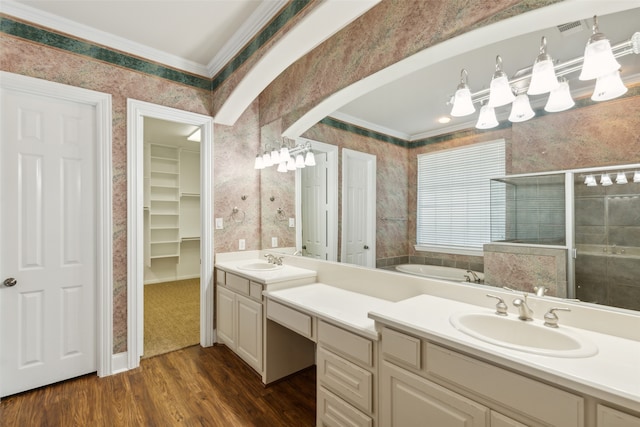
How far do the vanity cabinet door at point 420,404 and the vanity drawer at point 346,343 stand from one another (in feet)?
0.33

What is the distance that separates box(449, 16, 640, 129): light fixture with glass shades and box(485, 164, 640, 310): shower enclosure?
1.06ft

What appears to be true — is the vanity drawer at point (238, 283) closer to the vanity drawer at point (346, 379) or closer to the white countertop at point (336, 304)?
the white countertop at point (336, 304)

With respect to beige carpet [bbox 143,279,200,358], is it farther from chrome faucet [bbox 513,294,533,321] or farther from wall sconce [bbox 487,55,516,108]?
wall sconce [bbox 487,55,516,108]

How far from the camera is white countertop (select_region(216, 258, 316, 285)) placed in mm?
2291

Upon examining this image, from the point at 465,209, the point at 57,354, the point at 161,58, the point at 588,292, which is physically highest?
the point at 161,58

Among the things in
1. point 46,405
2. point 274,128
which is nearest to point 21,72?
point 274,128

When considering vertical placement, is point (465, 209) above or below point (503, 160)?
below

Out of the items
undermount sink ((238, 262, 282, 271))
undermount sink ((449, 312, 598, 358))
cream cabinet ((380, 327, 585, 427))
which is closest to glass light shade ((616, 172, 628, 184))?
undermount sink ((449, 312, 598, 358))

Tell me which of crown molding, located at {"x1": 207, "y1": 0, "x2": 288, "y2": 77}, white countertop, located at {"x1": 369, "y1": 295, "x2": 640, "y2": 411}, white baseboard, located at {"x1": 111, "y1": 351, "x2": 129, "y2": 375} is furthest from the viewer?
white baseboard, located at {"x1": 111, "y1": 351, "x2": 129, "y2": 375}

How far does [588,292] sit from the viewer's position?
129 cm

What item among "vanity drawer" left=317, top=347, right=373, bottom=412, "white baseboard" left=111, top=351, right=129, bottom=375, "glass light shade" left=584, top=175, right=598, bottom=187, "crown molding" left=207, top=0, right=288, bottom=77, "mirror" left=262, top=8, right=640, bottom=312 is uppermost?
"crown molding" left=207, top=0, right=288, bottom=77

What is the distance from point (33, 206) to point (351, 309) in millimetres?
2504

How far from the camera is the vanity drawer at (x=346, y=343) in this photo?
1.45 metres

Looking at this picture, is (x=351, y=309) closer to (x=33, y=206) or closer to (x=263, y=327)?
(x=263, y=327)
